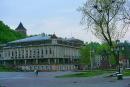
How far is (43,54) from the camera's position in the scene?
167 m

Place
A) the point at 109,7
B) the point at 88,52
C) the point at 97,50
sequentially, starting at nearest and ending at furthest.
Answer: the point at 109,7 → the point at 88,52 → the point at 97,50

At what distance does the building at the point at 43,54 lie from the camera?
160 m

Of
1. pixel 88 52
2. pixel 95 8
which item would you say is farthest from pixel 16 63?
pixel 95 8

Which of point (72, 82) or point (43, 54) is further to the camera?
point (43, 54)

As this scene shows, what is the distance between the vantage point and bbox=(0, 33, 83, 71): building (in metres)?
160

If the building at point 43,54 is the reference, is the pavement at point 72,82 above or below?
below

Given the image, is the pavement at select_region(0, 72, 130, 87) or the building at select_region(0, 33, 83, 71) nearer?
the pavement at select_region(0, 72, 130, 87)

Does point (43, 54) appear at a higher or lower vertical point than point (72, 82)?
higher

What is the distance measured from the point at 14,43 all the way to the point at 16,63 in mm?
9166

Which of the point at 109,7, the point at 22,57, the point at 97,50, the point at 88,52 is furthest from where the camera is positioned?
the point at 22,57

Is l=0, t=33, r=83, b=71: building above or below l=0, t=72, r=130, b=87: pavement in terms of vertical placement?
above

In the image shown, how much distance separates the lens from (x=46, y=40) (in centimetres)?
16650

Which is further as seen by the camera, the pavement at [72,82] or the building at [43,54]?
the building at [43,54]

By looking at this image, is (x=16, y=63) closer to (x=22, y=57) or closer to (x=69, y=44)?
(x=22, y=57)
